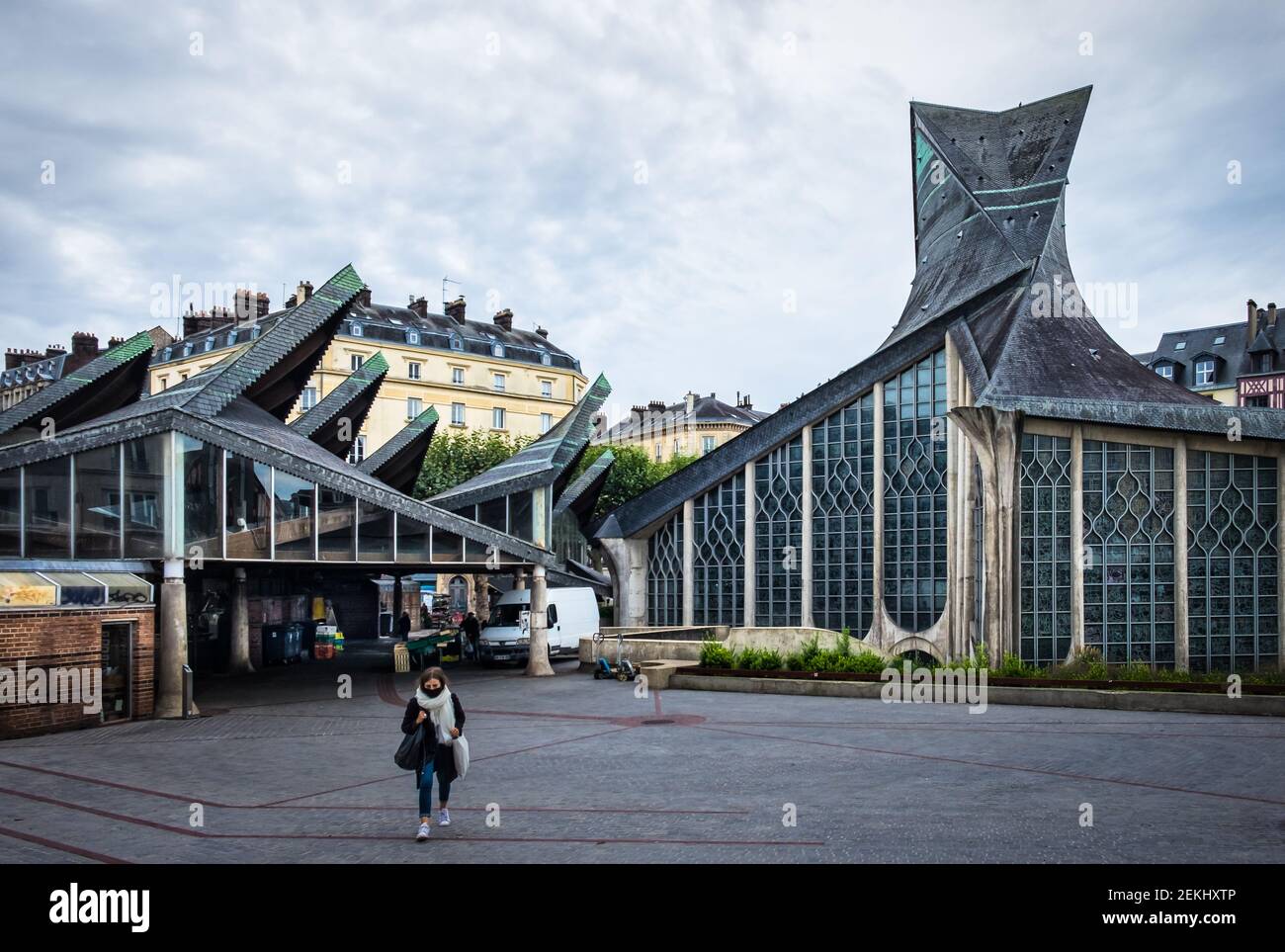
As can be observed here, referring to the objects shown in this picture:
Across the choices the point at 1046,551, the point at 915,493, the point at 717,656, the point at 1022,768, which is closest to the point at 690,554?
the point at 915,493

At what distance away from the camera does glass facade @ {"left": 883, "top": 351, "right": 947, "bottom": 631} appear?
107ft

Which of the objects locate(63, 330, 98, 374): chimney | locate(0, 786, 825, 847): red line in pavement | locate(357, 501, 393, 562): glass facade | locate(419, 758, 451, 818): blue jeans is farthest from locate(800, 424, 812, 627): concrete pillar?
locate(63, 330, 98, 374): chimney

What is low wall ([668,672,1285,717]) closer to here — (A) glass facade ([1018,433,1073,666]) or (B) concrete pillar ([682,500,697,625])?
(A) glass facade ([1018,433,1073,666])

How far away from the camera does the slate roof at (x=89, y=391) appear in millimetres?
27156

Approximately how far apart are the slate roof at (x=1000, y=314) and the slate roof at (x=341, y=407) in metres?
9.65

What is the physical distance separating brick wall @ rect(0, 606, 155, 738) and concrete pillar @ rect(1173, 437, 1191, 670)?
2411cm

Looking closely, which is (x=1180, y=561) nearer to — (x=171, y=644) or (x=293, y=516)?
(x=293, y=516)

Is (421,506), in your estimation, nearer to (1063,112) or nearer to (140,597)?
(140,597)

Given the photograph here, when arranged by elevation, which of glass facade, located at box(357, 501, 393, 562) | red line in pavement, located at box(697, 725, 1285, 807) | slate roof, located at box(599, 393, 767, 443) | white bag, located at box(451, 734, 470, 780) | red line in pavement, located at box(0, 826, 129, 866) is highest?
slate roof, located at box(599, 393, 767, 443)

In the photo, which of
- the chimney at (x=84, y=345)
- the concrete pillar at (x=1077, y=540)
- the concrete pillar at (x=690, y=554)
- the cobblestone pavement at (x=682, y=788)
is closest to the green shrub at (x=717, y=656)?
the cobblestone pavement at (x=682, y=788)

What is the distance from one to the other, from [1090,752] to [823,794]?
5126 mm

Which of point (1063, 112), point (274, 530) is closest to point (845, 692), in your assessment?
point (274, 530)

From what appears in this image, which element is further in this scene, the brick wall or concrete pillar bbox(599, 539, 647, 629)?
concrete pillar bbox(599, 539, 647, 629)

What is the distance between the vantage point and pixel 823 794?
12508 mm
